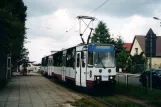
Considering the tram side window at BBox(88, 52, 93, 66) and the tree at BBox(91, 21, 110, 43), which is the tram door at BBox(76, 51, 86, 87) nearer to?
the tram side window at BBox(88, 52, 93, 66)

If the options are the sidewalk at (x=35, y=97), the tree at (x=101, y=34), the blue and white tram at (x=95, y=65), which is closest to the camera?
the sidewalk at (x=35, y=97)

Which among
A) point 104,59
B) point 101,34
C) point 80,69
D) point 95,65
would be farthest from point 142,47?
point 95,65

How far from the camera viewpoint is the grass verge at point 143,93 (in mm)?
14992

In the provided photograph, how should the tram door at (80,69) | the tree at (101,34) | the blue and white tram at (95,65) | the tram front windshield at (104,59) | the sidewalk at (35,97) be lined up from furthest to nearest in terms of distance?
the tree at (101,34)
the tram door at (80,69)
the tram front windshield at (104,59)
the blue and white tram at (95,65)
the sidewalk at (35,97)

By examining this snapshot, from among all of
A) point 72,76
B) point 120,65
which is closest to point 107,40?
point 120,65

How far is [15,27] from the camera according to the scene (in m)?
21.0

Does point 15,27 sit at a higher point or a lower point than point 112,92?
higher

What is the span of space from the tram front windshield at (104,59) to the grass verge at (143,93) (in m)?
2.15

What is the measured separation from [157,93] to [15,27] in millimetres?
10306

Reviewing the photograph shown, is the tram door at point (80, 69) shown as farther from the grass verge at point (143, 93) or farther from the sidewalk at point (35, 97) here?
the grass verge at point (143, 93)

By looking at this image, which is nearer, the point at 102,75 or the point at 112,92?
the point at 102,75

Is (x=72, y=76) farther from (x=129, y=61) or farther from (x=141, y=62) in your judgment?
(x=129, y=61)

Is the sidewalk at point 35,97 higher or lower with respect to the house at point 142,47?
lower

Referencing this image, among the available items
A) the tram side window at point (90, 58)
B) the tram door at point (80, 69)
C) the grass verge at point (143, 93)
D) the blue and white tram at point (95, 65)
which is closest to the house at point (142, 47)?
the grass verge at point (143, 93)
